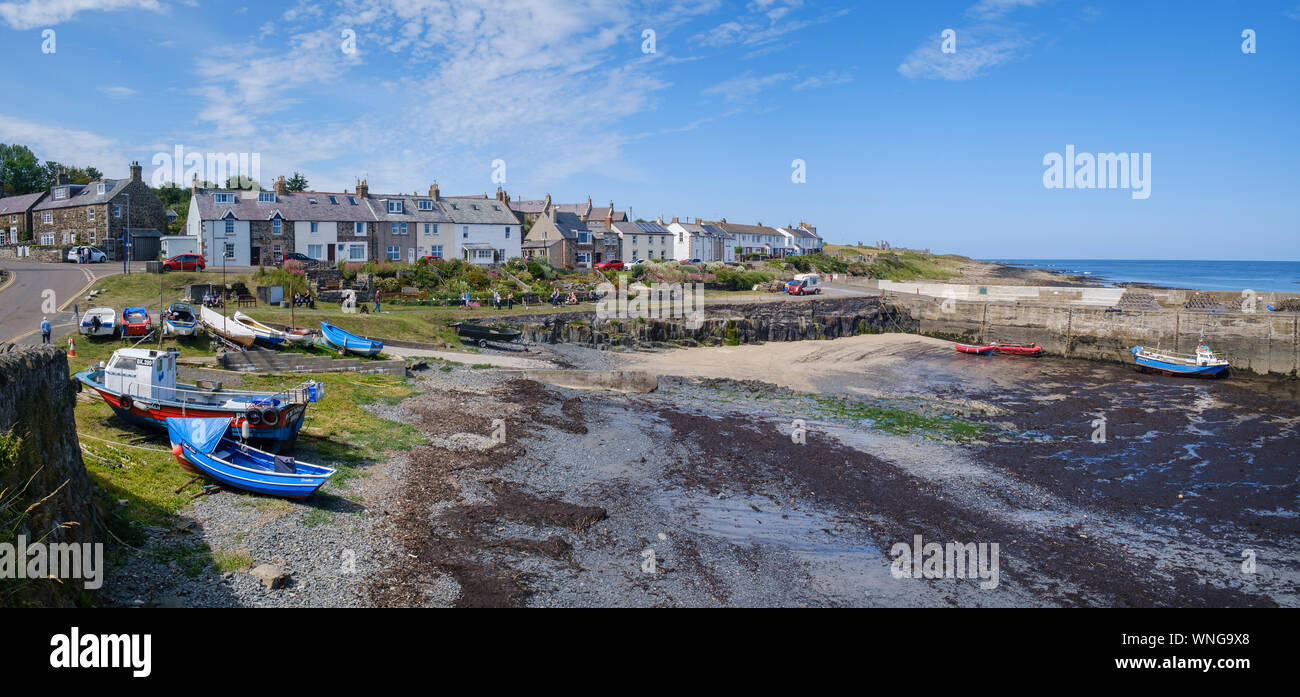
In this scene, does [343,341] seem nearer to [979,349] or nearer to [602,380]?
[602,380]

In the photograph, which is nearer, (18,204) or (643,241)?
(18,204)

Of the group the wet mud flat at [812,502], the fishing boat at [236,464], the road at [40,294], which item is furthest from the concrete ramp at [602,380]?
the road at [40,294]

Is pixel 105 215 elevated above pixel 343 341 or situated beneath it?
elevated above

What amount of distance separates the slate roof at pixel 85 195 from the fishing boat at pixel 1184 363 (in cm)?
7283

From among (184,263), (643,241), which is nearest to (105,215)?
(184,263)

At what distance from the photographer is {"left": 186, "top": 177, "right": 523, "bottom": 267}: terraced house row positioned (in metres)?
52.9

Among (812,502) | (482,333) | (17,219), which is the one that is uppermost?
(17,219)

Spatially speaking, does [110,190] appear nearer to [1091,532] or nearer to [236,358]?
[236,358]

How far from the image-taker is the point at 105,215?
55500 mm

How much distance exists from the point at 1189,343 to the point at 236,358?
54.3 metres

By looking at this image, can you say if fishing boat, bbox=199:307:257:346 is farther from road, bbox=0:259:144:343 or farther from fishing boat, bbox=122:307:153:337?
road, bbox=0:259:144:343

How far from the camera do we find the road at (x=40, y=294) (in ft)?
92.0

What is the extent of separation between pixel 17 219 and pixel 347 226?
1221 inches
